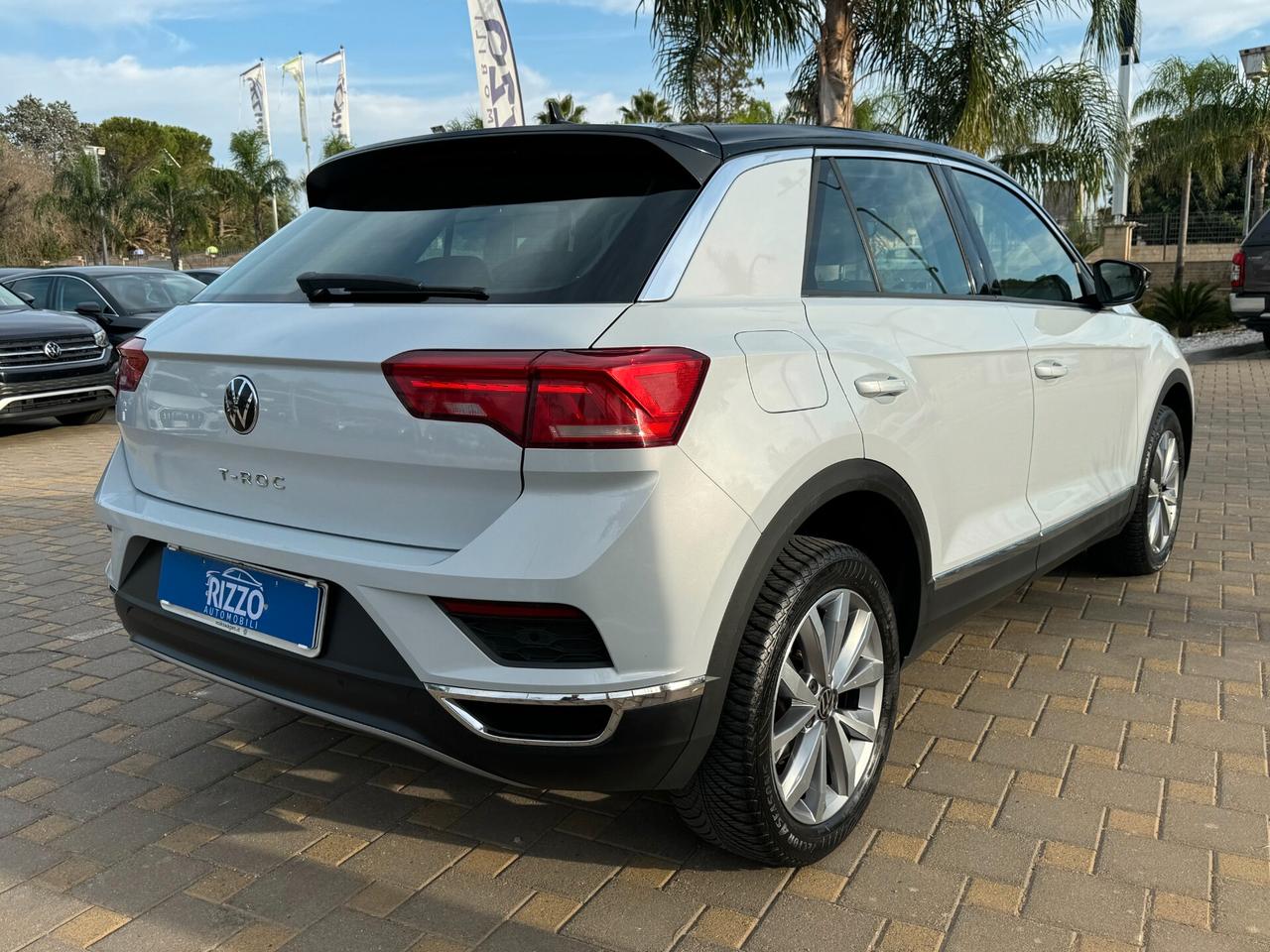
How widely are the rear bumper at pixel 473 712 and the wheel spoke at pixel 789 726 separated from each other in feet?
1.10

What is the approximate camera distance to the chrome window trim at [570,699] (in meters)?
2.04

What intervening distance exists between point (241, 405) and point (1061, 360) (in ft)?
8.10

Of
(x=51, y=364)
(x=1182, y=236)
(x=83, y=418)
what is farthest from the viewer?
(x=1182, y=236)

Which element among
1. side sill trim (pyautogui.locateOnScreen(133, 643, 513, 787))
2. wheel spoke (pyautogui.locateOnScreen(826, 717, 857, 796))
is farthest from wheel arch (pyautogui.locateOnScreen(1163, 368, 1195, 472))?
side sill trim (pyautogui.locateOnScreen(133, 643, 513, 787))

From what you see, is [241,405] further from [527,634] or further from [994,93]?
[994,93]

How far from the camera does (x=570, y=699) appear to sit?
80.3 inches

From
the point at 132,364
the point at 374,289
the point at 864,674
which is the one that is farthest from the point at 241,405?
the point at 864,674

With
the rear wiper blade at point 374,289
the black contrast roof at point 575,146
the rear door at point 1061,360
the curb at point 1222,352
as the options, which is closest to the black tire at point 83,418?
the black contrast roof at point 575,146

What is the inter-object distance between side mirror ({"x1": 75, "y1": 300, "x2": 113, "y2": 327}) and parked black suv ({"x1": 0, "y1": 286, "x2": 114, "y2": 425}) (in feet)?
1.34

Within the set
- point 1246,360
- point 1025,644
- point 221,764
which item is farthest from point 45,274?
point 1246,360

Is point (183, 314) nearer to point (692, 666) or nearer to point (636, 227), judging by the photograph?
point (636, 227)

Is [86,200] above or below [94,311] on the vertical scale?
above

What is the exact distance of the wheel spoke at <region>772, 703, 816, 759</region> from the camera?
2.41m

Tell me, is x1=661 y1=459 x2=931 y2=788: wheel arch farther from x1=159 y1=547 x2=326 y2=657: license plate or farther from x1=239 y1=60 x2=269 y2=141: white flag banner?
x1=239 y1=60 x2=269 y2=141: white flag banner
